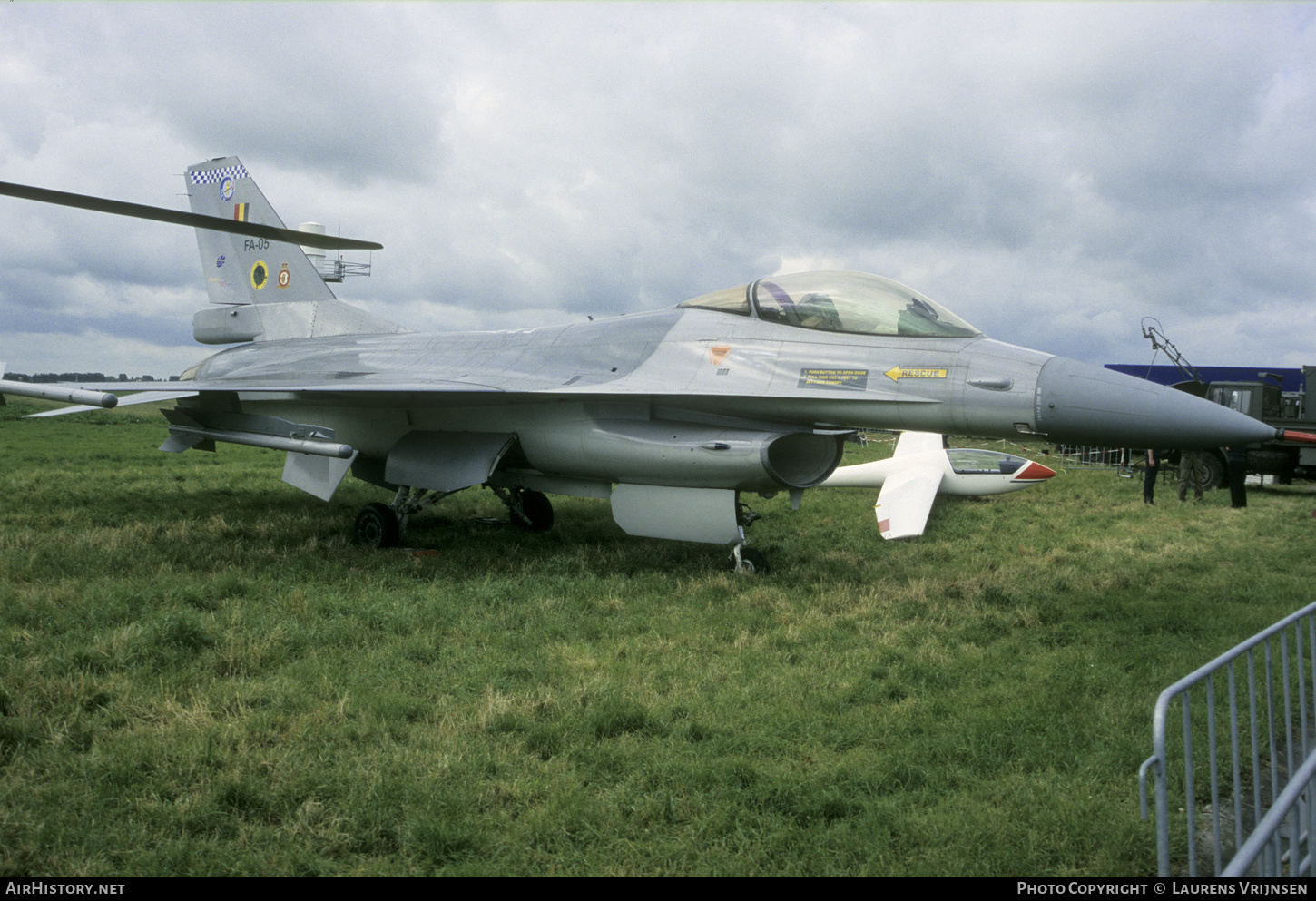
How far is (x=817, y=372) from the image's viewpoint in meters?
6.50

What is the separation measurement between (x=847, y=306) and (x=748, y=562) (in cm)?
249

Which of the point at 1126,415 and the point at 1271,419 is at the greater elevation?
the point at 1271,419

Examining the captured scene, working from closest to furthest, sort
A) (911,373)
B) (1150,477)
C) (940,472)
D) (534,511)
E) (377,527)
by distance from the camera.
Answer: (911,373) < (377,527) < (534,511) < (940,472) < (1150,477)

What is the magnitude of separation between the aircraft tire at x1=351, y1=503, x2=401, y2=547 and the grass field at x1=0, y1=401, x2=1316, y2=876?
0.81ft

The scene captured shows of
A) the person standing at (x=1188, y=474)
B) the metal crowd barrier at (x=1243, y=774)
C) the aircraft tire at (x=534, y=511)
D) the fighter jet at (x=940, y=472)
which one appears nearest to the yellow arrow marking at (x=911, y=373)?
the metal crowd barrier at (x=1243, y=774)

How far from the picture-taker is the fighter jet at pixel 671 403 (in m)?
5.67

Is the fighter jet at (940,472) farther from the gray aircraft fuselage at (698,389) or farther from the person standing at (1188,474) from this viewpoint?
the gray aircraft fuselage at (698,389)

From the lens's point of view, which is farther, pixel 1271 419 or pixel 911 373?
pixel 1271 419

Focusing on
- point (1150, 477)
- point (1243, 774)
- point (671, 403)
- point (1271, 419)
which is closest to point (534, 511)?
point (671, 403)

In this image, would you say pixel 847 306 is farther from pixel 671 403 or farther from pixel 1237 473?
pixel 1237 473

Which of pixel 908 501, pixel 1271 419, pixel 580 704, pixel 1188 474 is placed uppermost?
pixel 1271 419

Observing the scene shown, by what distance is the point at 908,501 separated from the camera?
1021cm

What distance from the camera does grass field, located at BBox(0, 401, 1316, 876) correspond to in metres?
2.79

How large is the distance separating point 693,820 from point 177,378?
10490 millimetres
